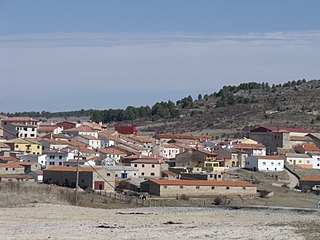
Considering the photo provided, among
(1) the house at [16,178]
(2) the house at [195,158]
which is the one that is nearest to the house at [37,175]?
(1) the house at [16,178]

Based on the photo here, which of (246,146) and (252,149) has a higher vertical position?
(246,146)

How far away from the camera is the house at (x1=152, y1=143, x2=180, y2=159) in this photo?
98669 mm

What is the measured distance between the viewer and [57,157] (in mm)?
82250

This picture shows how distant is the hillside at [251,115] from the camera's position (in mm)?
137375

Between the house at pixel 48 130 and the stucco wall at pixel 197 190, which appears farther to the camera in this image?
the house at pixel 48 130

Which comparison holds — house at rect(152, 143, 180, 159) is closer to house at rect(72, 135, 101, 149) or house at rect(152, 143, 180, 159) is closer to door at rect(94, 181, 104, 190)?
house at rect(72, 135, 101, 149)

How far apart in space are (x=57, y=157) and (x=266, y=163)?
836 inches

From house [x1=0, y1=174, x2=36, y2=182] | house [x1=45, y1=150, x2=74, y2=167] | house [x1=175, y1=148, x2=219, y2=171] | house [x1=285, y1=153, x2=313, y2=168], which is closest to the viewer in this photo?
house [x1=0, y1=174, x2=36, y2=182]

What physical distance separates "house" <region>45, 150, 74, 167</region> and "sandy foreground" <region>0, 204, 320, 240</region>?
38635mm

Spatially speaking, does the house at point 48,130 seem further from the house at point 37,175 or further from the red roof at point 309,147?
the house at point 37,175

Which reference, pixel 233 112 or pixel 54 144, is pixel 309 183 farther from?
pixel 233 112

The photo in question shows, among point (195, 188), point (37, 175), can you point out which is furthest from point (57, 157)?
point (195, 188)

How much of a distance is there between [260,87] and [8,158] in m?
122

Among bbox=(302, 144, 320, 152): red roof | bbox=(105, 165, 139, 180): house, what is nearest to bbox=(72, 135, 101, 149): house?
bbox=(105, 165, 139, 180): house
